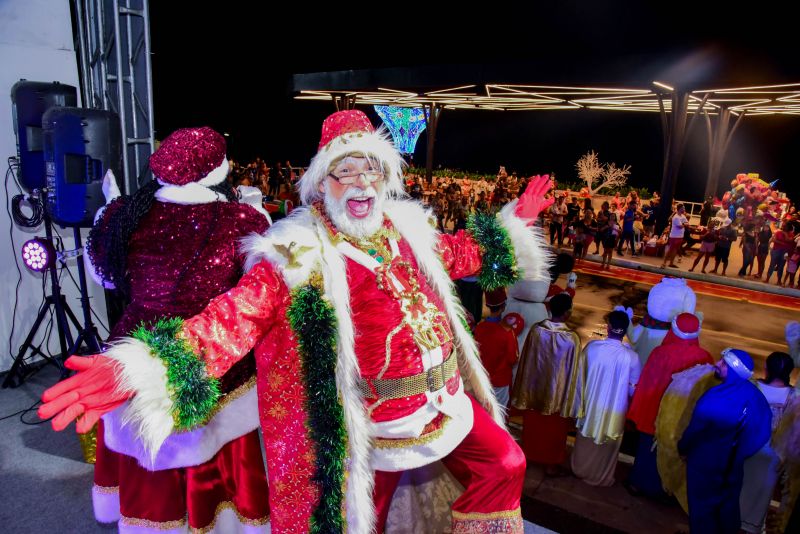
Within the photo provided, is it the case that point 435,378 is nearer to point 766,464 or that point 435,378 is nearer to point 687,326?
point 687,326

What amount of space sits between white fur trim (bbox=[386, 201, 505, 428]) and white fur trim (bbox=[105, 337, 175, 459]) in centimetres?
120

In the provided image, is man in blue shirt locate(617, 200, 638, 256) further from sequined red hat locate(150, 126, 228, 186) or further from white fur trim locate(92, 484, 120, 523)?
white fur trim locate(92, 484, 120, 523)

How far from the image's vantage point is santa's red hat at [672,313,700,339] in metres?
3.49

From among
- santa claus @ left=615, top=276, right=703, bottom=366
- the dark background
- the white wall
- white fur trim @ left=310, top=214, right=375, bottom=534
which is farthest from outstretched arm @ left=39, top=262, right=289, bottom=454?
the dark background

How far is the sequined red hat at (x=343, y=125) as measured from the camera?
229cm

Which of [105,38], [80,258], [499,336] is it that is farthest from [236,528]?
[105,38]

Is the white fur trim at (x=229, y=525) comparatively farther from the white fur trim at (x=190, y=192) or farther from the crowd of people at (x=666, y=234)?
the crowd of people at (x=666, y=234)

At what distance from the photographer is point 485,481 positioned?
2.15 meters

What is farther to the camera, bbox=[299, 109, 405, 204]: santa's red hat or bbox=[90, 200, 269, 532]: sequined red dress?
bbox=[90, 200, 269, 532]: sequined red dress

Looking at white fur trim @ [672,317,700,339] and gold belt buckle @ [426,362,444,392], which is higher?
gold belt buckle @ [426,362,444,392]

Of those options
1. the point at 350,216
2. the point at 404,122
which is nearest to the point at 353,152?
the point at 350,216

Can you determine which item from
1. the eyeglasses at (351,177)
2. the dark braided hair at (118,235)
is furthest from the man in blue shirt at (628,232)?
the dark braided hair at (118,235)

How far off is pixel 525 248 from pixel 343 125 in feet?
3.48

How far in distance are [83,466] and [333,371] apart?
2338 millimetres
